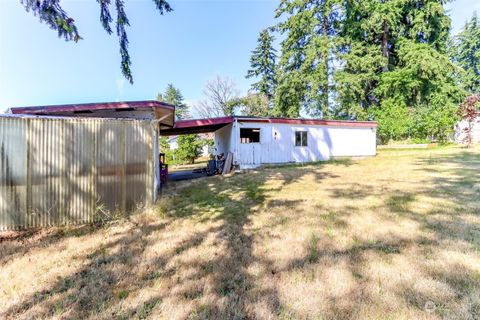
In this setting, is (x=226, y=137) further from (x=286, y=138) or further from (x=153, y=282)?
(x=153, y=282)

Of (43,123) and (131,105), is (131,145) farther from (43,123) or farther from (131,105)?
(131,105)

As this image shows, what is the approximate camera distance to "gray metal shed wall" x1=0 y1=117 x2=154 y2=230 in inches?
160

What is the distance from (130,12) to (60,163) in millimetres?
3917

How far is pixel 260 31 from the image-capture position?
30.0 m

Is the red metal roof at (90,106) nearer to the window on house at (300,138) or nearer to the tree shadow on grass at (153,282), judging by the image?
the tree shadow on grass at (153,282)

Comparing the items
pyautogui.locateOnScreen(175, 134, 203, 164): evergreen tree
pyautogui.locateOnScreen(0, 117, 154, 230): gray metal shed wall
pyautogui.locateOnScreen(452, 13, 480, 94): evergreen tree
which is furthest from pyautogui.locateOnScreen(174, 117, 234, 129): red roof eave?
pyautogui.locateOnScreen(452, 13, 480, 94): evergreen tree

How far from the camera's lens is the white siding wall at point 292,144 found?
488 inches

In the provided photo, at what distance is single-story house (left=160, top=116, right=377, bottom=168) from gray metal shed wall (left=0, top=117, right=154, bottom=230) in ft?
21.6

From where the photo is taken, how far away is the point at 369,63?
20859 millimetres

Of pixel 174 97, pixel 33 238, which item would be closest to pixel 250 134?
pixel 33 238

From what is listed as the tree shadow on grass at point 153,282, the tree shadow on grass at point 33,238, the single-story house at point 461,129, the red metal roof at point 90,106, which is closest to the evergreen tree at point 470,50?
the single-story house at point 461,129

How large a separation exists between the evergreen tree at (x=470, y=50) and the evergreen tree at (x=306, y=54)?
1988 centimetres

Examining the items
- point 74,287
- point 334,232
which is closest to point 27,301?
point 74,287

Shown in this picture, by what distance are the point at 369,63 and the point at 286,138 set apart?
1369 centimetres
